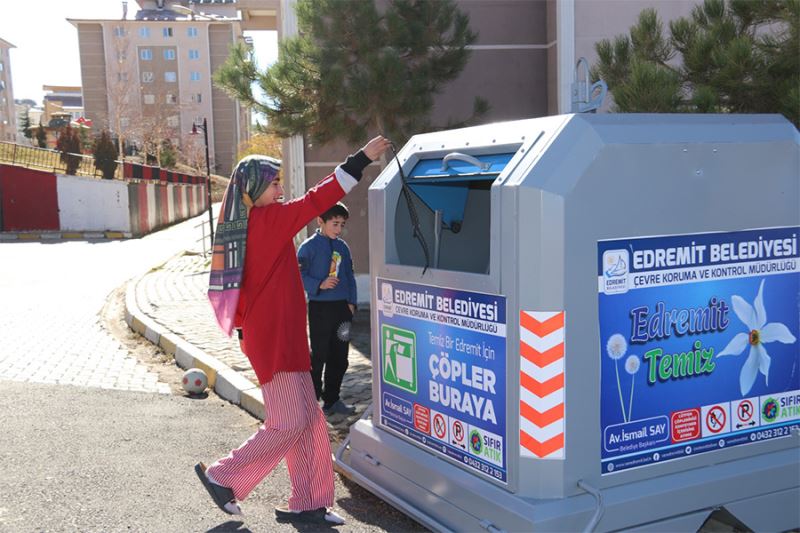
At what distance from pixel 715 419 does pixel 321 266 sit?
9.90 feet

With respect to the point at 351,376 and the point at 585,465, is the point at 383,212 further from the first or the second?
the point at 351,376

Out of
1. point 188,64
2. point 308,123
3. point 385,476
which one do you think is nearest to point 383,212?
point 385,476

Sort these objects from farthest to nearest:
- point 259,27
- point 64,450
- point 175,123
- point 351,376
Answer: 1. point 175,123
2. point 259,27
3. point 351,376
4. point 64,450

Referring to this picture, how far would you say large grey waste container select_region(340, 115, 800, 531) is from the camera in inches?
126

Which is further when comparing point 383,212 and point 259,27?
point 259,27

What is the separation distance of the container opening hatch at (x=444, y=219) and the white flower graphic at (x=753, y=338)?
1.33 meters

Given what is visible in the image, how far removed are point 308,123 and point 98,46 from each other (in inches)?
3233

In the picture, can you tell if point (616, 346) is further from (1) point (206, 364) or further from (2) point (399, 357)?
(1) point (206, 364)

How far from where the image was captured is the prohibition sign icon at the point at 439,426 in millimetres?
3785

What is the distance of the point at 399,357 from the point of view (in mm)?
4059

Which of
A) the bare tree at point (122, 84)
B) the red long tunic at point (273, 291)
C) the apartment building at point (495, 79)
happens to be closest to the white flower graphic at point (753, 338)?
the red long tunic at point (273, 291)

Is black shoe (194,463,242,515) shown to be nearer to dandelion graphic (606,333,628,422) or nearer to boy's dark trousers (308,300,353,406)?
boy's dark trousers (308,300,353,406)

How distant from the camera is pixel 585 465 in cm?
327

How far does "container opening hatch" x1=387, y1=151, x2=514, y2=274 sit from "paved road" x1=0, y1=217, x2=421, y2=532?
4.52 feet
